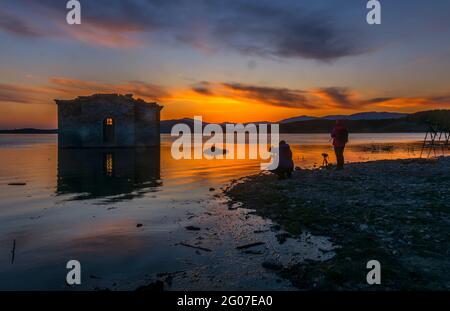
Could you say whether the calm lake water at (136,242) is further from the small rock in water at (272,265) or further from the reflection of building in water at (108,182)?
the reflection of building in water at (108,182)

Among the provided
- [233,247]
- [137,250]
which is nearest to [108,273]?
[137,250]

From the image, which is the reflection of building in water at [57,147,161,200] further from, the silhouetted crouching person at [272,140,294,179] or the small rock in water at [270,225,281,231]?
the small rock in water at [270,225,281,231]

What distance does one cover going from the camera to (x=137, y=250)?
27.1 ft

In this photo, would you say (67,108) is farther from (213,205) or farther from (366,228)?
(366,228)

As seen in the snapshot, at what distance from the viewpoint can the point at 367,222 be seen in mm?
9391

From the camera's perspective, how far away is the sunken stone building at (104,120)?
4972 centimetres

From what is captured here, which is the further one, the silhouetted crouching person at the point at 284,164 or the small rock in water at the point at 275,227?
the silhouetted crouching person at the point at 284,164

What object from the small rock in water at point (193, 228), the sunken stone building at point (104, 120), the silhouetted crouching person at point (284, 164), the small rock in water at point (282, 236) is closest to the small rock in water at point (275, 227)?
the small rock in water at point (282, 236)

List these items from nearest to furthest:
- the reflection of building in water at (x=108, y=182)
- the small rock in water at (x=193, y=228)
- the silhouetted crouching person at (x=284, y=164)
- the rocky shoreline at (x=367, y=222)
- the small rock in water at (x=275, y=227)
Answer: the rocky shoreline at (x=367, y=222)
the small rock in water at (x=275, y=227)
the small rock in water at (x=193, y=228)
the reflection of building in water at (x=108, y=182)
the silhouetted crouching person at (x=284, y=164)

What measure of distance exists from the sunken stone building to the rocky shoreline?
122ft

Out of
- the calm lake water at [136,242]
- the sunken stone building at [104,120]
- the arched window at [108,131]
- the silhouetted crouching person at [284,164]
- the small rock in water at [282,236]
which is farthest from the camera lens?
the arched window at [108,131]

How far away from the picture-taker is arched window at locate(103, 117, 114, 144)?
52.7m

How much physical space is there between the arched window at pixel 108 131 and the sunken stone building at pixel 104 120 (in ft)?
1.17

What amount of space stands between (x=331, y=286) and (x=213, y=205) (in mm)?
8154
